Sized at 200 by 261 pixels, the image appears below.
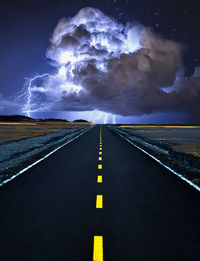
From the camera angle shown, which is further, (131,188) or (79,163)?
(79,163)

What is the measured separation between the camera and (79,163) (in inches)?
428

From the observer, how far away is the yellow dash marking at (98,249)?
126 inches

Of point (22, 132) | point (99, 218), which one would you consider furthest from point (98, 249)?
point (22, 132)

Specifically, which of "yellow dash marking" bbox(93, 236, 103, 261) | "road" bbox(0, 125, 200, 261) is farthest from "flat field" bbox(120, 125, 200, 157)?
"yellow dash marking" bbox(93, 236, 103, 261)

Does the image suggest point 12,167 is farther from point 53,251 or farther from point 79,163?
point 53,251

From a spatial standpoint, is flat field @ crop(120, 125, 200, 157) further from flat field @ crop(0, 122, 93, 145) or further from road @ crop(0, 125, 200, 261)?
flat field @ crop(0, 122, 93, 145)

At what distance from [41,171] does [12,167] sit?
5.07ft

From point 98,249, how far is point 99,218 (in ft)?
3.79

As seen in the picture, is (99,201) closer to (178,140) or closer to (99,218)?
(99,218)

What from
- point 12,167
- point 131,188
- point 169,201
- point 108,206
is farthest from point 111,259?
point 12,167

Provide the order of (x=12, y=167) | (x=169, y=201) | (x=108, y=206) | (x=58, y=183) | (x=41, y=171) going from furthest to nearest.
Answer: (x=12, y=167), (x=41, y=171), (x=58, y=183), (x=169, y=201), (x=108, y=206)

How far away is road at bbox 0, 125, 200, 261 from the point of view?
3.36 metres

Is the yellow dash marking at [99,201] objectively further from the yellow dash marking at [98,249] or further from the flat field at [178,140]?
the flat field at [178,140]

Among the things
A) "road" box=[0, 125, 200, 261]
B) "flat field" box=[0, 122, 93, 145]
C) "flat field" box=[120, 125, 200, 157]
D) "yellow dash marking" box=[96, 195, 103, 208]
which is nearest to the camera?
"road" box=[0, 125, 200, 261]
